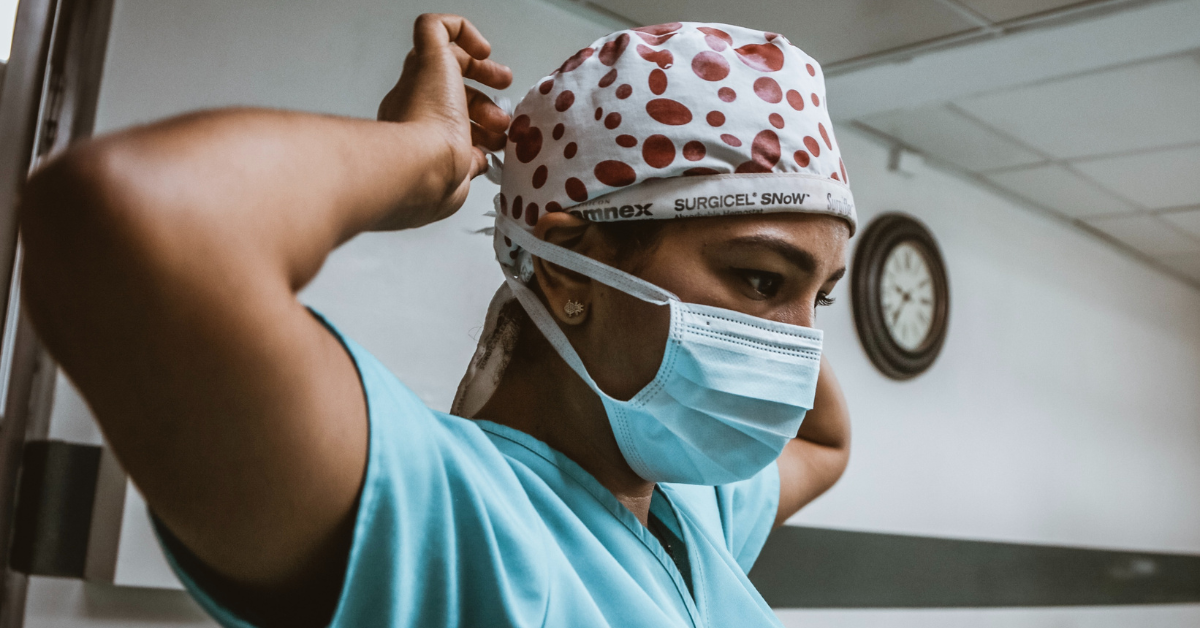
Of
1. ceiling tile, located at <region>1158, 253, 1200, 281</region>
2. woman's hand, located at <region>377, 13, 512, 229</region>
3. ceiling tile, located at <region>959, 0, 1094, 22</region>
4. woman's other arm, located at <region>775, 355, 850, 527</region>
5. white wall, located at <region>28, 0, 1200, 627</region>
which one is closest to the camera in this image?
woman's hand, located at <region>377, 13, 512, 229</region>

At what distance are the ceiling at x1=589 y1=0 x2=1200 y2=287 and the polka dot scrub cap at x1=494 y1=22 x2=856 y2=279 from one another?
1649 mm

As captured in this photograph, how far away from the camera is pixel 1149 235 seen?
484cm

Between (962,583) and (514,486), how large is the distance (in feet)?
12.1

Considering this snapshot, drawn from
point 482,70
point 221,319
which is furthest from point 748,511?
point 221,319

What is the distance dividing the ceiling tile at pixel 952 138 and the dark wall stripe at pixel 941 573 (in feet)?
5.35

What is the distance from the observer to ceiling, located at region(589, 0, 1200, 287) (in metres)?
2.47

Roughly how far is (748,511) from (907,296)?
2656mm

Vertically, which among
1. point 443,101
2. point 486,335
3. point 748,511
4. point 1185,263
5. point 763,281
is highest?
point 1185,263

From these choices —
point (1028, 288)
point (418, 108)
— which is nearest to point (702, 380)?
point (418, 108)

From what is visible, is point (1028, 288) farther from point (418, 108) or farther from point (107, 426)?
point (107, 426)

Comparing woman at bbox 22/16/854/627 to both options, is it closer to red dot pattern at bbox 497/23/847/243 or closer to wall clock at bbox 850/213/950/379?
red dot pattern at bbox 497/23/847/243

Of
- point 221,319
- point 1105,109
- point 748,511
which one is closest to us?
point 221,319

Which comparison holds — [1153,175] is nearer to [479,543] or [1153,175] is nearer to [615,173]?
[615,173]

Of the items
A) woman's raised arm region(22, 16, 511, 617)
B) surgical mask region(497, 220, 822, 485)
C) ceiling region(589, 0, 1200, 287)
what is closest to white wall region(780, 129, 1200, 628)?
ceiling region(589, 0, 1200, 287)
